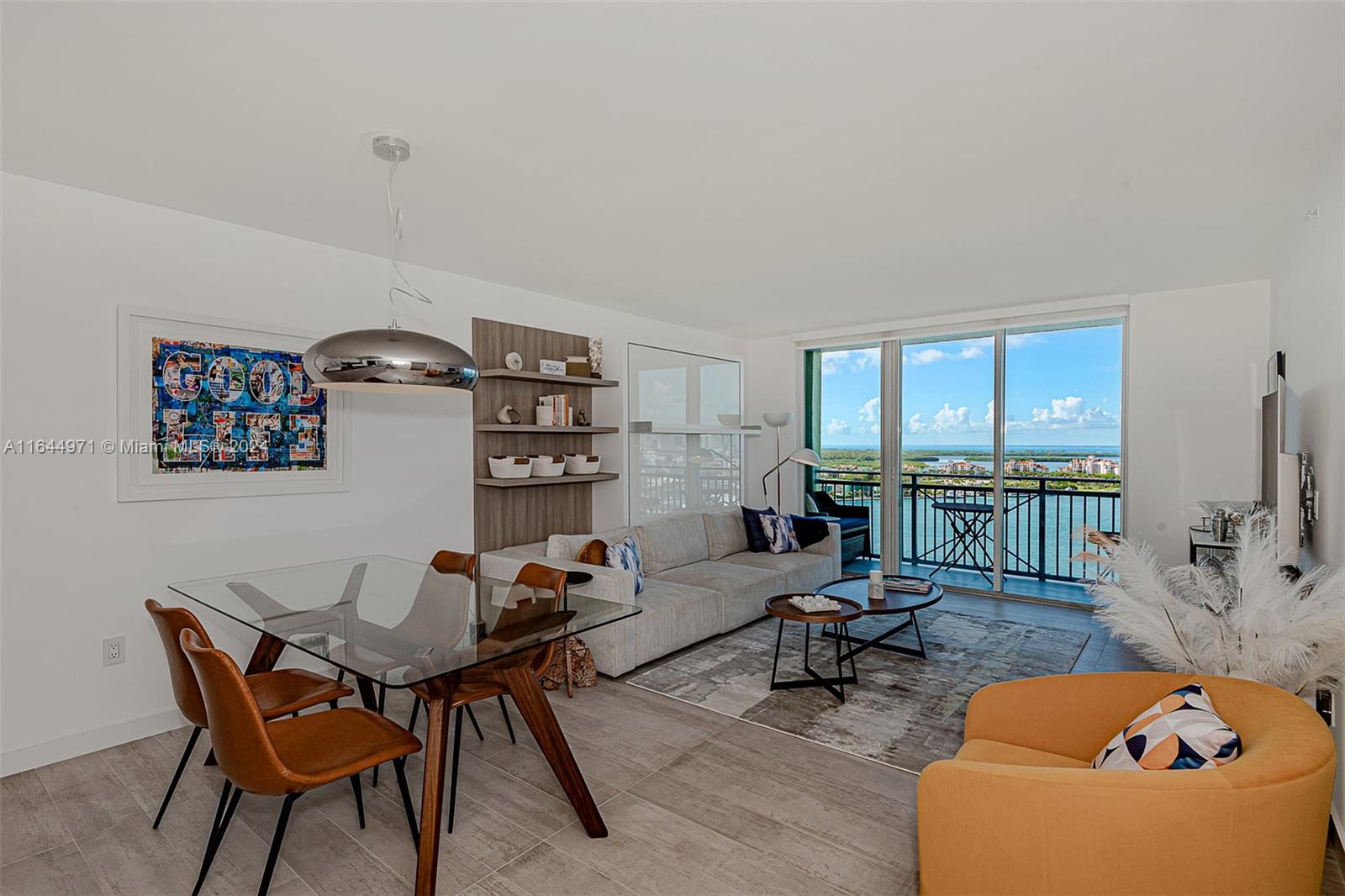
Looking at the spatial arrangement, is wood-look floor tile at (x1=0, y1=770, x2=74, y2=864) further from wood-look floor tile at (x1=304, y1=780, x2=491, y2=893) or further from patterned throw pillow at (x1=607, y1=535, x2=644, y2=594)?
patterned throw pillow at (x1=607, y1=535, x2=644, y2=594)

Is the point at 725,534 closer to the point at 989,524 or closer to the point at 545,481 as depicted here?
the point at 545,481

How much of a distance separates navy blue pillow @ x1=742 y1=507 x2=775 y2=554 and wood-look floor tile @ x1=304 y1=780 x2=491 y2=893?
355 centimetres

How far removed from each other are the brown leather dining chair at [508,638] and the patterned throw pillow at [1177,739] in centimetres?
160

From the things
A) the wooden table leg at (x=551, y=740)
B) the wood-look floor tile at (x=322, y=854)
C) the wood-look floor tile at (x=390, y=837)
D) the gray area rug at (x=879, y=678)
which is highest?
the wooden table leg at (x=551, y=740)

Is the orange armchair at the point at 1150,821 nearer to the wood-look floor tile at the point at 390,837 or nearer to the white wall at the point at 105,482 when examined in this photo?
the wood-look floor tile at the point at 390,837

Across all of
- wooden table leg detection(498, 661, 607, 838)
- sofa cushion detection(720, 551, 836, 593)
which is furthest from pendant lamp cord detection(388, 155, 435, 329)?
sofa cushion detection(720, 551, 836, 593)

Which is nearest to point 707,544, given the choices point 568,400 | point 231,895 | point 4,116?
point 568,400

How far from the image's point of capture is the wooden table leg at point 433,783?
1926mm

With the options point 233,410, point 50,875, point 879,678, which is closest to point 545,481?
point 233,410

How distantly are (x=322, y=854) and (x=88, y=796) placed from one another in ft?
3.70

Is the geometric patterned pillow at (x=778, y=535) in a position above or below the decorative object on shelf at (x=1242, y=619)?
below

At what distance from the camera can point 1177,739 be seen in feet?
5.31

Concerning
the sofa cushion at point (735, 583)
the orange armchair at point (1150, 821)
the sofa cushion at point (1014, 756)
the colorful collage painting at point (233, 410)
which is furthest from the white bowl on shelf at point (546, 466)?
the orange armchair at point (1150, 821)

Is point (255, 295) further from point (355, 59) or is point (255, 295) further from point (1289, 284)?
point (1289, 284)
